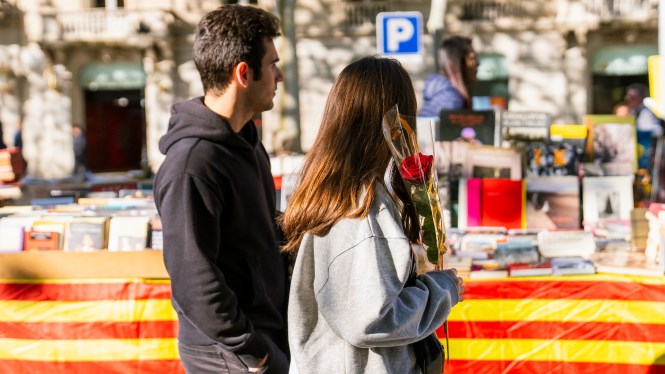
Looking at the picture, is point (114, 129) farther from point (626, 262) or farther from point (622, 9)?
point (626, 262)

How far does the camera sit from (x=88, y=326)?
3.27m

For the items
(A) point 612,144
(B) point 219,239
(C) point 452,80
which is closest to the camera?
(B) point 219,239

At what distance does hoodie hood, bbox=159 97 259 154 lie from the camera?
2.23 metres

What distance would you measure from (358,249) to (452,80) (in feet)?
10.2

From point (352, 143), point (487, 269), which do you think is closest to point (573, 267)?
point (487, 269)

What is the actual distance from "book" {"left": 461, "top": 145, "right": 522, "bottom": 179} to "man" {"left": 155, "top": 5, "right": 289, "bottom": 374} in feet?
5.14

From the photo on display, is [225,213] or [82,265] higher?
[225,213]

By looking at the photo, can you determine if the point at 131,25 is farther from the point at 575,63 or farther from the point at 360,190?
the point at 360,190

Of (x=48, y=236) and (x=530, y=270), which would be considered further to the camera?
(x=48, y=236)

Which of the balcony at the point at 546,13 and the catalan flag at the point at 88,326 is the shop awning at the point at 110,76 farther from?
the catalan flag at the point at 88,326

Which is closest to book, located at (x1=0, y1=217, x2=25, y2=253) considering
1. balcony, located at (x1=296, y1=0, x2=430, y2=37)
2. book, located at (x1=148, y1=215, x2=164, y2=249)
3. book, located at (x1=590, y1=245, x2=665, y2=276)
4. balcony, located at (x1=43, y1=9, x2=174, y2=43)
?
book, located at (x1=148, y1=215, x2=164, y2=249)

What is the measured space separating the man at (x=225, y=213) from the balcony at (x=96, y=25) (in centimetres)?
1900

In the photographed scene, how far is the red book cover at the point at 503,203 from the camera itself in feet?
12.0

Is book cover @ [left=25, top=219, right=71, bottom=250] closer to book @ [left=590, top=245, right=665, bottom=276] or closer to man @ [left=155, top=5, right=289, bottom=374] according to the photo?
man @ [left=155, top=5, right=289, bottom=374]
